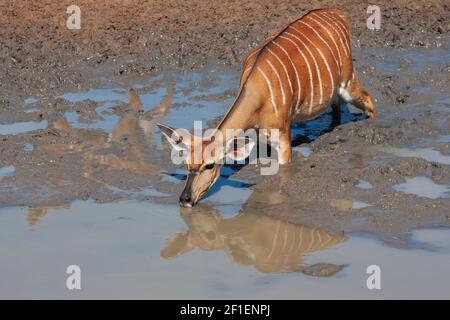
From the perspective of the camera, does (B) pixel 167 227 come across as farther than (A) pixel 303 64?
No

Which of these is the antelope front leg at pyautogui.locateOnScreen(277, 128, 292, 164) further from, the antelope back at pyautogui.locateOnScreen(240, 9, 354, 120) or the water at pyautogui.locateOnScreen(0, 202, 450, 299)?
the water at pyautogui.locateOnScreen(0, 202, 450, 299)

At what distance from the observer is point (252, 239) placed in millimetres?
7363

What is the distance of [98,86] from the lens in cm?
1089

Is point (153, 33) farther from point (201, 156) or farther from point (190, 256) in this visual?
point (190, 256)

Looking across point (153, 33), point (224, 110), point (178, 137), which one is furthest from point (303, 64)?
point (153, 33)

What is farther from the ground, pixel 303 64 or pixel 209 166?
pixel 303 64

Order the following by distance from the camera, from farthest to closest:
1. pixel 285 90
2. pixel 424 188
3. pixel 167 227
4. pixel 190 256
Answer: pixel 285 90, pixel 424 188, pixel 167 227, pixel 190 256

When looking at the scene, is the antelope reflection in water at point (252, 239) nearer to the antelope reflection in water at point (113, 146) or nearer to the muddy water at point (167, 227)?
the muddy water at point (167, 227)

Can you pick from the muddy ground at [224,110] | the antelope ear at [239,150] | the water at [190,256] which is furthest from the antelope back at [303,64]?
the water at [190,256]

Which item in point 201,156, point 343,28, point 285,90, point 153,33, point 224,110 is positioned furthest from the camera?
point 153,33

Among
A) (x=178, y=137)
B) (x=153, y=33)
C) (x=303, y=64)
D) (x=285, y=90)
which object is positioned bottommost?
(x=178, y=137)

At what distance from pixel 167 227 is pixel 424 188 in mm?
2136

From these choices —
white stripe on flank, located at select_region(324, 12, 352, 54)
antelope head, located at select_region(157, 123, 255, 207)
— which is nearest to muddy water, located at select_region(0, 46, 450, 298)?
antelope head, located at select_region(157, 123, 255, 207)
